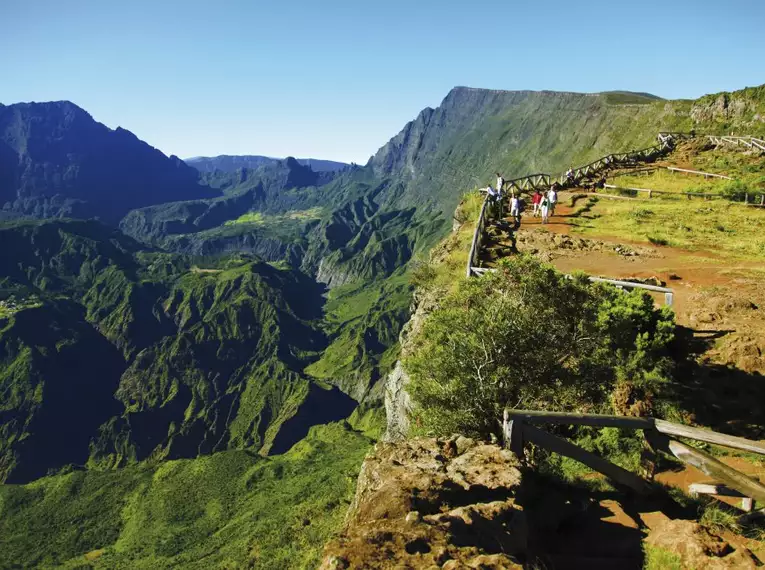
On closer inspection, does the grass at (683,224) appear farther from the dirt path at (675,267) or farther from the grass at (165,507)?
the grass at (165,507)

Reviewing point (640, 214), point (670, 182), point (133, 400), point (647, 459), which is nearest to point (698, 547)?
point (647, 459)

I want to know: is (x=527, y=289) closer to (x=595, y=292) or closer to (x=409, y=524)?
(x=595, y=292)

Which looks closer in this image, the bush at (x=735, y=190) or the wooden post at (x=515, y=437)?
the wooden post at (x=515, y=437)

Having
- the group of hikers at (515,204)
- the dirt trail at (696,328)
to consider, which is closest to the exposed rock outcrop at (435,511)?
the dirt trail at (696,328)

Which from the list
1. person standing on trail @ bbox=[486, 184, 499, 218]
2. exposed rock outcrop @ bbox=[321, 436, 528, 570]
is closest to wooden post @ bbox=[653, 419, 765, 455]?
exposed rock outcrop @ bbox=[321, 436, 528, 570]

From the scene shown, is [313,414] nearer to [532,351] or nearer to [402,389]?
[402,389]

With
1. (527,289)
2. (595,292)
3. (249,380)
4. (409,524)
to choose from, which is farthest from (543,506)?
(249,380)
